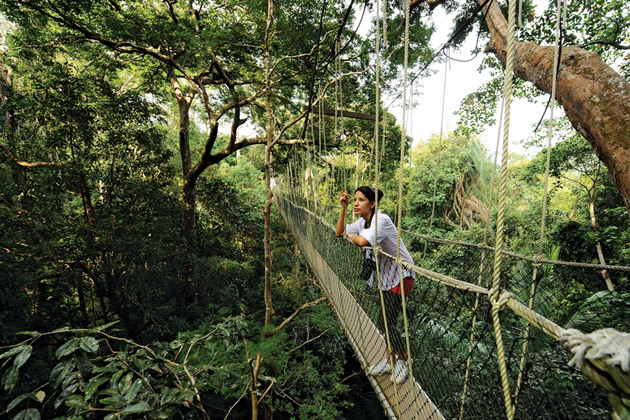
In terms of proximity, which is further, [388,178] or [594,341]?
[388,178]

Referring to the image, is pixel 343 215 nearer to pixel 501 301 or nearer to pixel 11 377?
pixel 501 301

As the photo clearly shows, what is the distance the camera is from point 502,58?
190 centimetres

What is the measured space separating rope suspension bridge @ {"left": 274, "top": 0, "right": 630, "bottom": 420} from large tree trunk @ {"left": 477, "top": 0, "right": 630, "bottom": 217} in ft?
1.30

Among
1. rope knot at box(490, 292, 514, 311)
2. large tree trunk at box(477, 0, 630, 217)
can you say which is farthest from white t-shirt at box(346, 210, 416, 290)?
large tree trunk at box(477, 0, 630, 217)

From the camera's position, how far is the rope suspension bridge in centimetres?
28

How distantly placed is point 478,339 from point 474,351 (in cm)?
80

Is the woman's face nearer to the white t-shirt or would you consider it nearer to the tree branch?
the white t-shirt

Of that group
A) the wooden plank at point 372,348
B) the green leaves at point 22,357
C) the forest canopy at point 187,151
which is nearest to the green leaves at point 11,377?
the green leaves at point 22,357

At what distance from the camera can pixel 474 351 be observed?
4.58 feet

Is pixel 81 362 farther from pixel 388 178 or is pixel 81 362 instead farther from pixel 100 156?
pixel 388 178

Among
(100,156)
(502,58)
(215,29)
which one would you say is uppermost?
(215,29)

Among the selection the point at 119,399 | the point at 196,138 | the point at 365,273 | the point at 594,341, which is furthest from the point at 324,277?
the point at 196,138

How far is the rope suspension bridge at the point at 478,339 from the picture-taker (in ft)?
0.93

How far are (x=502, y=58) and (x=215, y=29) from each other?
2198 mm
